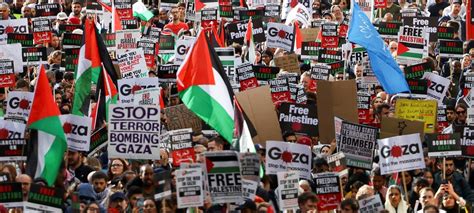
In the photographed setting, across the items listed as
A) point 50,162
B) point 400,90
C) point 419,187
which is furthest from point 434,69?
point 50,162

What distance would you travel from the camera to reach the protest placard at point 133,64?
101 feet

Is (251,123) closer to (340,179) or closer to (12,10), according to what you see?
(340,179)

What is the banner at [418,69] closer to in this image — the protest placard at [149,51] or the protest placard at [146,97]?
the protest placard at [149,51]

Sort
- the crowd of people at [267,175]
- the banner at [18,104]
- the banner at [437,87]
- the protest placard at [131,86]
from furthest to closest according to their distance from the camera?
the banner at [437,87]
the protest placard at [131,86]
the banner at [18,104]
the crowd of people at [267,175]

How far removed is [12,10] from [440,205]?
1875 cm

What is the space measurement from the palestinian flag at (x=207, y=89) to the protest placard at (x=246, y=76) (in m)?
4.63

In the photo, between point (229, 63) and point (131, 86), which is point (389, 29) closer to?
point (229, 63)

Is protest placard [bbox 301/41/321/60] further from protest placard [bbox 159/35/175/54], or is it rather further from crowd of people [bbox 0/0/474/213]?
protest placard [bbox 159/35/175/54]

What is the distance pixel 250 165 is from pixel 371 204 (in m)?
1.67

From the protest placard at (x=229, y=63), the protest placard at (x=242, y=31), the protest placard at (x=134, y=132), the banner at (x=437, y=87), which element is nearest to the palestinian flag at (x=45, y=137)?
the protest placard at (x=134, y=132)

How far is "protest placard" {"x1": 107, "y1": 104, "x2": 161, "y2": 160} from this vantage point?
81.4 ft

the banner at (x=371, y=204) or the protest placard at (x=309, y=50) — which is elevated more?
the banner at (x=371, y=204)

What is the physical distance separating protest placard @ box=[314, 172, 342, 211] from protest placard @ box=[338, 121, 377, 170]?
204 centimetres

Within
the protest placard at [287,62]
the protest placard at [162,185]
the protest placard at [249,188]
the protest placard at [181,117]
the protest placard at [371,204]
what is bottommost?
the protest placard at [287,62]
